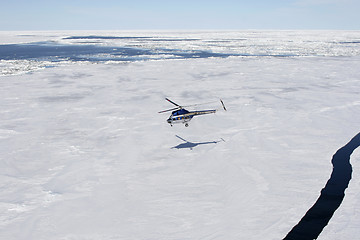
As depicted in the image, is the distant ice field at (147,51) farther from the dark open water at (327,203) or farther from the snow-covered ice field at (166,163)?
the dark open water at (327,203)

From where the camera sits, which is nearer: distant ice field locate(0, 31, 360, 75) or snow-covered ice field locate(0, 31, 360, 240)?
snow-covered ice field locate(0, 31, 360, 240)

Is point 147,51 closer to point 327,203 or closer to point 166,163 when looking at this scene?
point 166,163

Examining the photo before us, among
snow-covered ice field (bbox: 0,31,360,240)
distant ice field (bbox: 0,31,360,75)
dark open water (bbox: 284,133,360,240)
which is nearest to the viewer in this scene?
dark open water (bbox: 284,133,360,240)

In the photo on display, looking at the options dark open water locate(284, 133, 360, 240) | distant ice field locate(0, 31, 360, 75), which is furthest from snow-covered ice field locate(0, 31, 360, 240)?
distant ice field locate(0, 31, 360, 75)

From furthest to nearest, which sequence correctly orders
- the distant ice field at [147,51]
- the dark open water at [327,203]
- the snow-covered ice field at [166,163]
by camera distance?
the distant ice field at [147,51]
the snow-covered ice field at [166,163]
the dark open water at [327,203]

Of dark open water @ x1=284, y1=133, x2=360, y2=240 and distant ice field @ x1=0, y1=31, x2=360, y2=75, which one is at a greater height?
distant ice field @ x1=0, y1=31, x2=360, y2=75

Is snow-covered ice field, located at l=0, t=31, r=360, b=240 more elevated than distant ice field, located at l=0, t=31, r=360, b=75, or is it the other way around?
distant ice field, located at l=0, t=31, r=360, b=75

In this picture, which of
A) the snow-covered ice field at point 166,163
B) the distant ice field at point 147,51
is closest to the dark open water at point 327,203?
the snow-covered ice field at point 166,163

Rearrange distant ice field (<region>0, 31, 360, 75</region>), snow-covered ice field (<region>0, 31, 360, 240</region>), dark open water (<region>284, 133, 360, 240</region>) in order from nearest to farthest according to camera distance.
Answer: dark open water (<region>284, 133, 360, 240</region>) < snow-covered ice field (<region>0, 31, 360, 240</region>) < distant ice field (<region>0, 31, 360, 75</region>)

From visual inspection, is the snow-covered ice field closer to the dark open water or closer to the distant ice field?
the dark open water
